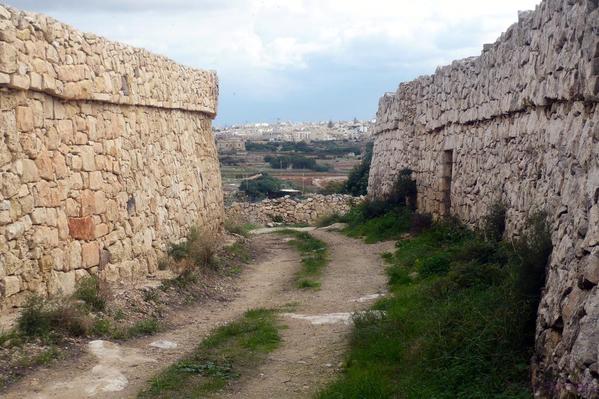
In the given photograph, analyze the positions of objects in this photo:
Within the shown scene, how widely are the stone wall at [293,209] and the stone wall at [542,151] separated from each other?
9048mm

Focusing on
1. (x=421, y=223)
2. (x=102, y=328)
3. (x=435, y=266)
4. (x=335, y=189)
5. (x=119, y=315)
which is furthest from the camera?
(x=335, y=189)

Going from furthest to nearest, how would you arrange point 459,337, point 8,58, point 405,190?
point 405,190 → point 8,58 → point 459,337

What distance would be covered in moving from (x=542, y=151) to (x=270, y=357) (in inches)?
155

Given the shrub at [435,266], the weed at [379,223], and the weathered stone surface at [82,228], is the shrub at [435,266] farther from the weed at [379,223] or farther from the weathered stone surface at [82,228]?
the weed at [379,223]

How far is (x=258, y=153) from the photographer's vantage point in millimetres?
63688

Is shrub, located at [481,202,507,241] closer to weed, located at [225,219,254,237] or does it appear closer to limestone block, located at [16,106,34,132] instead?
limestone block, located at [16,106,34,132]

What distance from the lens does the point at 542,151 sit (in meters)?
8.73

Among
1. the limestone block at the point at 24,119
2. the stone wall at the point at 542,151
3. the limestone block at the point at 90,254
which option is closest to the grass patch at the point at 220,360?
the limestone block at the point at 90,254

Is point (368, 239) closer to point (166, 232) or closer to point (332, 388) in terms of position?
point (166, 232)

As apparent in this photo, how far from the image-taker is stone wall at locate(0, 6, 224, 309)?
804 centimetres

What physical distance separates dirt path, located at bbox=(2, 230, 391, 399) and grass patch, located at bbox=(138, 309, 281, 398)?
15cm

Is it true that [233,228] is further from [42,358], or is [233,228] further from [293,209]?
[42,358]

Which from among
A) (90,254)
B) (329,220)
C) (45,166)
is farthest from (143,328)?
(329,220)

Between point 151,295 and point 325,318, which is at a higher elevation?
point 151,295
